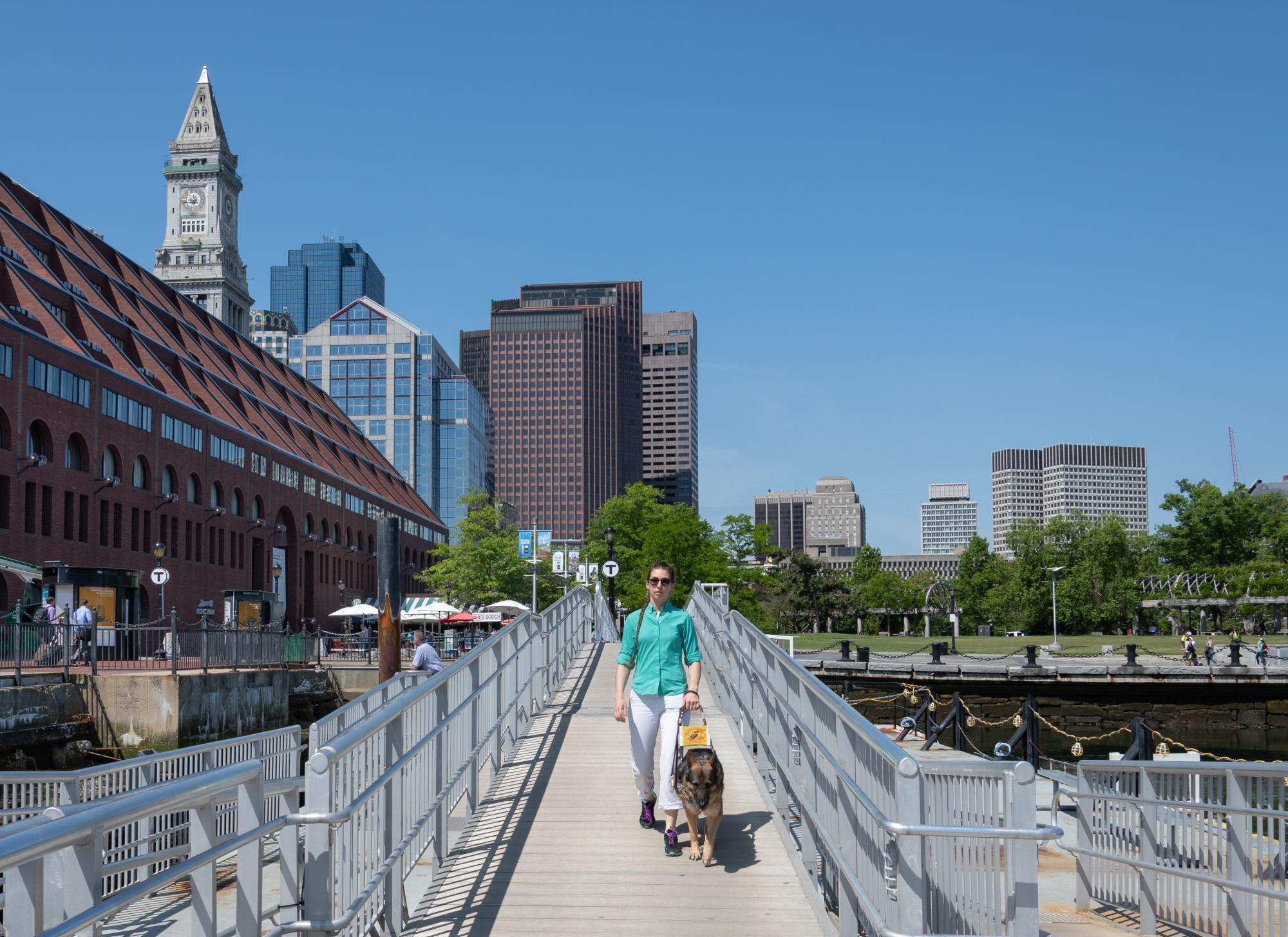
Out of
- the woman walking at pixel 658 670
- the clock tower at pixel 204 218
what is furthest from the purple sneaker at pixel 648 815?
the clock tower at pixel 204 218

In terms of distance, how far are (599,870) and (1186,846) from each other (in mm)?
4022

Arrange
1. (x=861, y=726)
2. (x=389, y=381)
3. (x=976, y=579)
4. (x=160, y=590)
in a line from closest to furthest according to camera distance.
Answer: (x=861, y=726), (x=160, y=590), (x=976, y=579), (x=389, y=381)

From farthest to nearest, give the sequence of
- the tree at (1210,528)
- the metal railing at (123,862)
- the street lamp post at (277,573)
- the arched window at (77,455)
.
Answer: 1. the tree at (1210,528)
2. the street lamp post at (277,573)
3. the arched window at (77,455)
4. the metal railing at (123,862)

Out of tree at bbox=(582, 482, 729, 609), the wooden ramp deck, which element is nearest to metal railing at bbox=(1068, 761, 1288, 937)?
the wooden ramp deck

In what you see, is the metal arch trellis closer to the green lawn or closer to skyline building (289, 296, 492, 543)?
the green lawn

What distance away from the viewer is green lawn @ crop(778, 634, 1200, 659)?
7344 cm

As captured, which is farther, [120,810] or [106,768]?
[106,768]

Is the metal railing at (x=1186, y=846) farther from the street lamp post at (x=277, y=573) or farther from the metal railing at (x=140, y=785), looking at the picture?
the street lamp post at (x=277, y=573)

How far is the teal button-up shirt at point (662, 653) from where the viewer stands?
8.86 m

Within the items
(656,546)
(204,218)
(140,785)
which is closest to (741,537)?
(656,546)

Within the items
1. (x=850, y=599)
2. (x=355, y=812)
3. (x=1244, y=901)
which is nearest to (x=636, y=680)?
(x=355, y=812)

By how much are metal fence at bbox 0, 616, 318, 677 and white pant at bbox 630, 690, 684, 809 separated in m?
19.8

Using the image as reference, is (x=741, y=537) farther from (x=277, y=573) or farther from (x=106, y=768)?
(x=106, y=768)

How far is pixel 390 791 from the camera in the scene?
6.50 m
